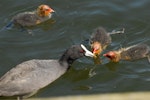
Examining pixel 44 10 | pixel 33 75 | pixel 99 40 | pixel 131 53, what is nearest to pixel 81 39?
pixel 99 40

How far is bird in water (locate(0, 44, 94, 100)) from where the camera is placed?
506 centimetres

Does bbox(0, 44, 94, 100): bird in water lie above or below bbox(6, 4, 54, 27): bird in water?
below

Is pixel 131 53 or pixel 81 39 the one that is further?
pixel 81 39

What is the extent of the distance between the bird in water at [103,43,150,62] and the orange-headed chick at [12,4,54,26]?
1.70 meters

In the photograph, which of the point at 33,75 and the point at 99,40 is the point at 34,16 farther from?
the point at 33,75

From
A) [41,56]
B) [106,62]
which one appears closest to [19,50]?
[41,56]

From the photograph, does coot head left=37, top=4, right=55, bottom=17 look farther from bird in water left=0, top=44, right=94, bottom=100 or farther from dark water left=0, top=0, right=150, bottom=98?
bird in water left=0, top=44, right=94, bottom=100

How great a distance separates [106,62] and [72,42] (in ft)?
2.51

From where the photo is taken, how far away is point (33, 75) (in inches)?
206

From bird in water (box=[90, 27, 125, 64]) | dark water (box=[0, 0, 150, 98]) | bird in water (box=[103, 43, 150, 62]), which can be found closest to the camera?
dark water (box=[0, 0, 150, 98])

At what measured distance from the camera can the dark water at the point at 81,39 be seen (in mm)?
5547

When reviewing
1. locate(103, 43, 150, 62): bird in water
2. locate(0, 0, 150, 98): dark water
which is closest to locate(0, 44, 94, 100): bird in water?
locate(0, 0, 150, 98): dark water

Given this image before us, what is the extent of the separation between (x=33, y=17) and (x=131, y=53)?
2.06m

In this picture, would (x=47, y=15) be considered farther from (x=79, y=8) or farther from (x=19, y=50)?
(x=19, y=50)
